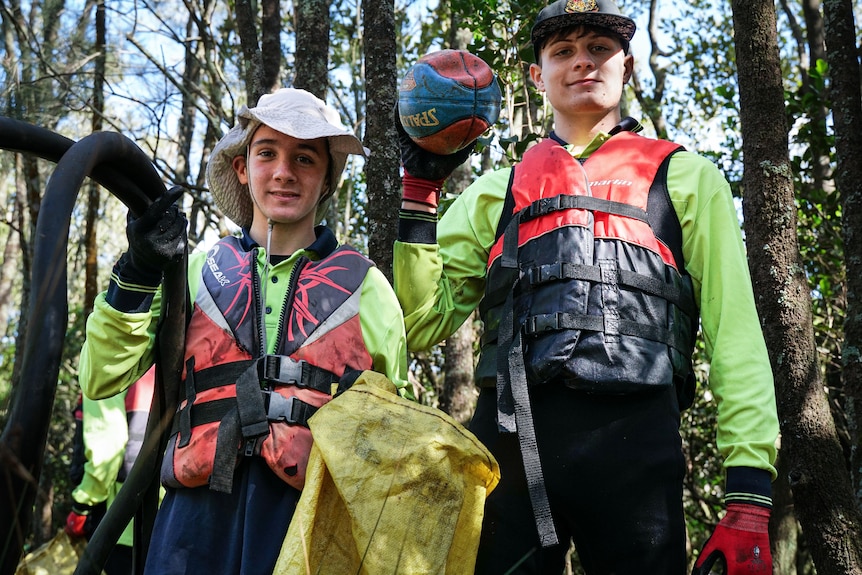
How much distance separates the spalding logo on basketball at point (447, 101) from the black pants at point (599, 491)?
84 cm

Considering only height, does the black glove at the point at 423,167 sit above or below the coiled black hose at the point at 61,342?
above

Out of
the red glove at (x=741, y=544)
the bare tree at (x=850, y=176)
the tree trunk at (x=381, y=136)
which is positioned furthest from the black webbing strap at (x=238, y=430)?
the bare tree at (x=850, y=176)

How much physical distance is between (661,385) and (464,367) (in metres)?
4.51

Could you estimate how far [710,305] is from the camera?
288 centimetres

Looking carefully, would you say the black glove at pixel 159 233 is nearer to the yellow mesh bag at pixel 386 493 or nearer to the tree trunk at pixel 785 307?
the yellow mesh bag at pixel 386 493

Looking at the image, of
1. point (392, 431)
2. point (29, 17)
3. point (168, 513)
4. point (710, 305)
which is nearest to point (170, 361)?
point (168, 513)

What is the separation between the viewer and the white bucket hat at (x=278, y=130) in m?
2.97

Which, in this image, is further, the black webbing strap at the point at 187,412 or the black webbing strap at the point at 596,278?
the black webbing strap at the point at 596,278

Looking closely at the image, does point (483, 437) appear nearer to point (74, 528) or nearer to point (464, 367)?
point (74, 528)

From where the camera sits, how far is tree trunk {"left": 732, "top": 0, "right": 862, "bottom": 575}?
13.8ft

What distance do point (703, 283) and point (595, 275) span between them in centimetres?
38

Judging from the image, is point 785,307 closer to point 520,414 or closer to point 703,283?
point 703,283

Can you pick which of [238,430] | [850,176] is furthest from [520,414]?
[850,176]

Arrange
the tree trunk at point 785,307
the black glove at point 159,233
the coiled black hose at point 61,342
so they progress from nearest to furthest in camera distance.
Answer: the coiled black hose at point 61,342 → the black glove at point 159,233 → the tree trunk at point 785,307
